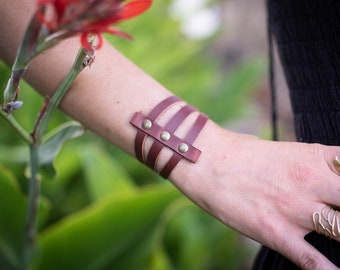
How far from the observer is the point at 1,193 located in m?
1.01

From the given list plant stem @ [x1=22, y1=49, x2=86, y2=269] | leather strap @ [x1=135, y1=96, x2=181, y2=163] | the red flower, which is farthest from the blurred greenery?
the red flower

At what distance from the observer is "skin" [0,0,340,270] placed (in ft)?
2.10

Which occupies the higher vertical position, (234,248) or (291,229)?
(291,229)

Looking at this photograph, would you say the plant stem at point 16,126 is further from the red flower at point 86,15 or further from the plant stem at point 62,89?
the red flower at point 86,15

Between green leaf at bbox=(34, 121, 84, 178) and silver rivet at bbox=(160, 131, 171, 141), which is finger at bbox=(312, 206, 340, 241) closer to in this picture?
silver rivet at bbox=(160, 131, 171, 141)

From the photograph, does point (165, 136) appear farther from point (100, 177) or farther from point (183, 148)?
point (100, 177)

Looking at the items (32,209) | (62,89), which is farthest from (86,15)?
(32,209)

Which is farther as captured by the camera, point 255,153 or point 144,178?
point 144,178

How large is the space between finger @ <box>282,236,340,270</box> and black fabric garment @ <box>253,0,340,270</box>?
28 mm

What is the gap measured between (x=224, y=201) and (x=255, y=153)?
64 mm

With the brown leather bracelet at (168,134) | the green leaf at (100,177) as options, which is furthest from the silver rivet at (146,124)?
the green leaf at (100,177)

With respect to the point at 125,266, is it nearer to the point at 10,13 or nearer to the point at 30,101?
the point at 30,101

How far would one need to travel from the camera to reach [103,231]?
1089 mm

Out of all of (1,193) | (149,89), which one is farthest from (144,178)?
(149,89)
